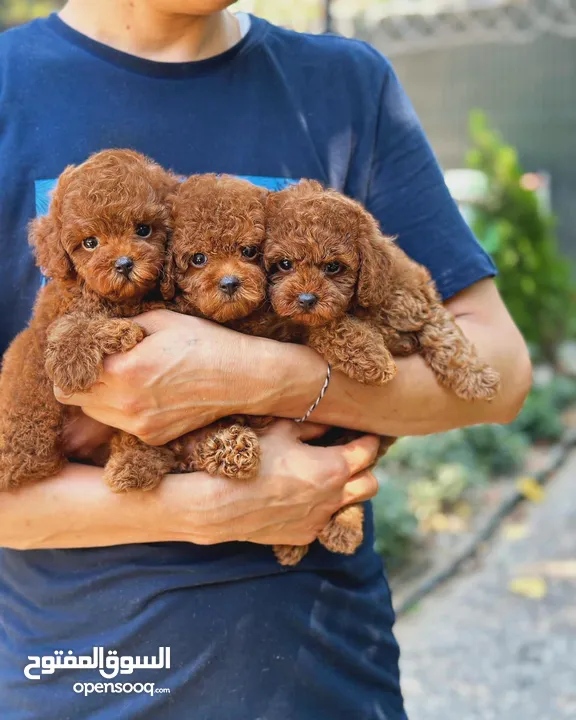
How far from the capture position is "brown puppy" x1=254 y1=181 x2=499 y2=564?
2105 mm

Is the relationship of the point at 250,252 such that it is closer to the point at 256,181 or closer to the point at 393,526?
the point at 256,181

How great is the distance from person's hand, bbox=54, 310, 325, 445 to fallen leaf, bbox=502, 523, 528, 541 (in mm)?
5334

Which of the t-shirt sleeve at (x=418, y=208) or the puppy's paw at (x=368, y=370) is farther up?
the t-shirt sleeve at (x=418, y=208)

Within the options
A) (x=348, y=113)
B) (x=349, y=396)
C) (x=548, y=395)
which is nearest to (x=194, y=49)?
(x=348, y=113)

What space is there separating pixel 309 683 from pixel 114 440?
80 cm

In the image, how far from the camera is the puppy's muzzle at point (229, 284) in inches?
79.4

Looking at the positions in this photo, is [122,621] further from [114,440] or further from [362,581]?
[362,581]

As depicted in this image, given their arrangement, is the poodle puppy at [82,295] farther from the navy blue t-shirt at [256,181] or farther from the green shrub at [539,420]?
the green shrub at [539,420]

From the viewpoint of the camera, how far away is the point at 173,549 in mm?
2182

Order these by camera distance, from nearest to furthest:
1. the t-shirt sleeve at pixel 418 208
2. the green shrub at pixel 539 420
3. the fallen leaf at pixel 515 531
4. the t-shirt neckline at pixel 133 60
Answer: the t-shirt neckline at pixel 133 60
the t-shirt sleeve at pixel 418 208
the fallen leaf at pixel 515 531
the green shrub at pixel 539 420

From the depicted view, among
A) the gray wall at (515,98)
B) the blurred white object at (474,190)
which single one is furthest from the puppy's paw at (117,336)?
the gray wall at (515,98)

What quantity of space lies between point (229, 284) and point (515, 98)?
34.0 ft

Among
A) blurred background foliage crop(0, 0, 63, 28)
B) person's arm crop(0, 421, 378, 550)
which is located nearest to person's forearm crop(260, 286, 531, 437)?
person's arm crop(0, 421, 378, 550)

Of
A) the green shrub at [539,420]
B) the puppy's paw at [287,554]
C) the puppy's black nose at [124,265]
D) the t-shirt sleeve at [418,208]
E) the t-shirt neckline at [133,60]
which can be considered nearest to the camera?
the puppy's black nose at [124,265]
